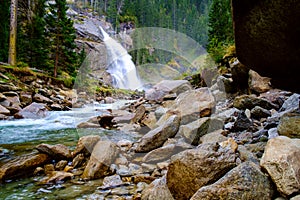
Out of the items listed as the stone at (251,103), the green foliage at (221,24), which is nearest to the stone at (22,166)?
the stone at (251,103)

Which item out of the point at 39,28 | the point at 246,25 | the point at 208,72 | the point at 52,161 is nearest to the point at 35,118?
the point at 52,161

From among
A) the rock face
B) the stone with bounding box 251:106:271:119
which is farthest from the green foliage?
the rock face

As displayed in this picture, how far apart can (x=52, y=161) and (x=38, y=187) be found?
3.54ft

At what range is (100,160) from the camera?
4.39m

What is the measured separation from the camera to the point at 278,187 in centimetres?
222

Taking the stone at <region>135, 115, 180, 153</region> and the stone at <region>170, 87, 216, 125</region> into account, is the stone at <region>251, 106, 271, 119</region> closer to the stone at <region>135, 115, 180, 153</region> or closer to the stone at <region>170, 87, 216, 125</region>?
the stone at <region>170, 87, 216, 125</region>

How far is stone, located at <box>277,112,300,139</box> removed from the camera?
10.6ft

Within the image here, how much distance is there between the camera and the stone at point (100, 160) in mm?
4184

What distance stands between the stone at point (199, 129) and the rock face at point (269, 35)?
1917 millimetres

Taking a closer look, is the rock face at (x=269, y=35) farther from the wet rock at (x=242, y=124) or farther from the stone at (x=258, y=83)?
the stone at (x=258, y=83)

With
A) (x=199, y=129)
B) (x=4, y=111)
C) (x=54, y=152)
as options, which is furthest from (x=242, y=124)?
(x=4, y=111)

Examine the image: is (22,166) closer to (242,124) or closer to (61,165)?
(61,165)

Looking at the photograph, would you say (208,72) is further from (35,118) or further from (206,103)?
(35,118)

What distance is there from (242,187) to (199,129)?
2.97 m
